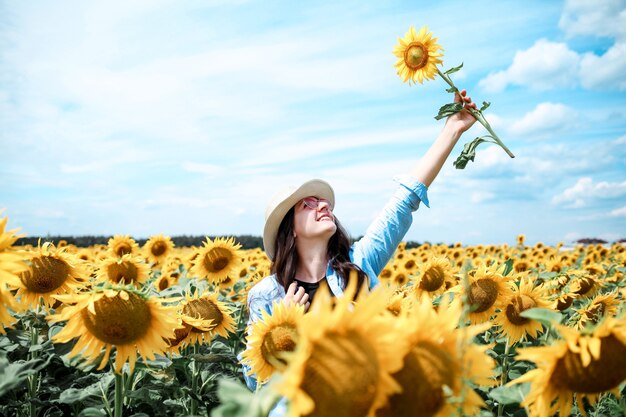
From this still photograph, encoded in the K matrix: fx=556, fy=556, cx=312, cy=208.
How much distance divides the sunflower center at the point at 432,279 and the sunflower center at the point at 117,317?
3.26 meters

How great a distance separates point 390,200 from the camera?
466 centimetres

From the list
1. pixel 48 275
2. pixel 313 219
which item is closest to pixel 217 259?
pixel 313 219

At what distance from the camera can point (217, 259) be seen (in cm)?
680

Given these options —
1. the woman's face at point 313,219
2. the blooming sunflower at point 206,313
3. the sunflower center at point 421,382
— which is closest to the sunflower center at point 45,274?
the blooming sunflower at point 206,313

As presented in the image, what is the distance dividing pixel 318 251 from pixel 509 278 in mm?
1491

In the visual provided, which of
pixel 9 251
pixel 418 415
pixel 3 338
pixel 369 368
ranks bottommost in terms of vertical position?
pixel 3 338

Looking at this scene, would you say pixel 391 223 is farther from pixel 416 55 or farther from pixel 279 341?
pixel 279 341

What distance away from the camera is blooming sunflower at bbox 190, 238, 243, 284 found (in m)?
6.77

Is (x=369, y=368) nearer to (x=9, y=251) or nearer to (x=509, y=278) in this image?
(x=9, y=251)

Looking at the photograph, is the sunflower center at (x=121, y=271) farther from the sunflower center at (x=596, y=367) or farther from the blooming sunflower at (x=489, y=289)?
the sunflower center at (x=596, y=367)

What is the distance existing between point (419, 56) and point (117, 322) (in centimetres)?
385

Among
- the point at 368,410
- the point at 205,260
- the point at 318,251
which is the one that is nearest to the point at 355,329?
the point at 368,410

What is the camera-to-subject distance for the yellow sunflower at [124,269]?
5.25 m

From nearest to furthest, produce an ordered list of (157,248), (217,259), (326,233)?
1. (326,233)
2. (217,259)
3. (157,248)
